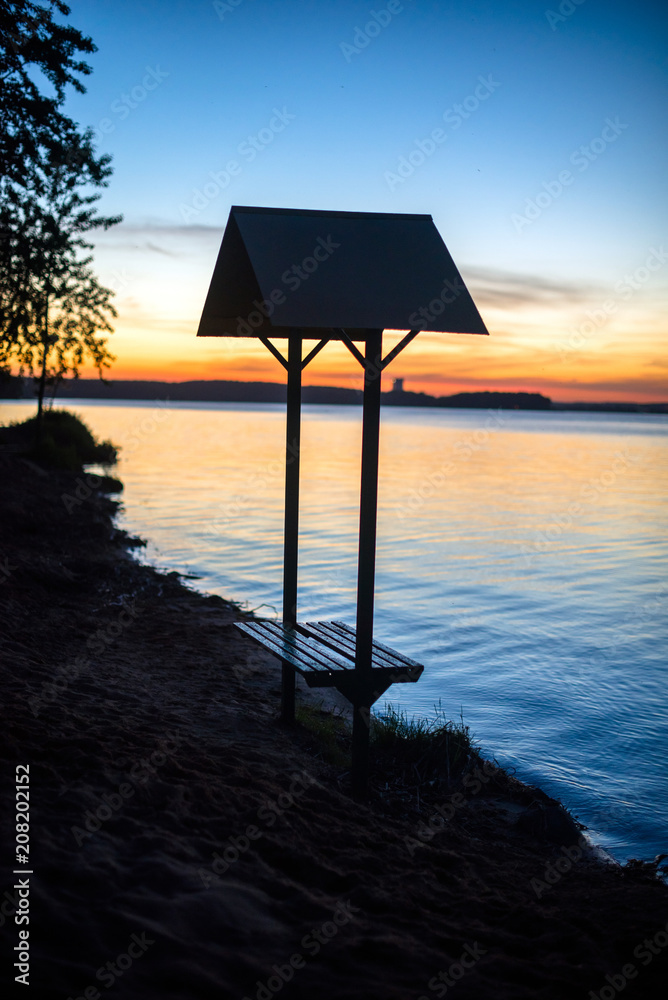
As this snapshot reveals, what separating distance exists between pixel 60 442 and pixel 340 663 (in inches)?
1184

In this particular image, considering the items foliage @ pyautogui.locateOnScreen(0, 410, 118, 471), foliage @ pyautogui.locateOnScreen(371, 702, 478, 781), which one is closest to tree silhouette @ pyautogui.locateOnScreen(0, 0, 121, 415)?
foliage @ pyautogui.locateOnScreen(0, 410, 118, 471)

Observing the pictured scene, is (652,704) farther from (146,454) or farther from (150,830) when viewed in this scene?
(146,454)

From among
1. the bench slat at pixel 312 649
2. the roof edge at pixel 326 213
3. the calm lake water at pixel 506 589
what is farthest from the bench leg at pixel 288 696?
the roof edge at pixel 326 213

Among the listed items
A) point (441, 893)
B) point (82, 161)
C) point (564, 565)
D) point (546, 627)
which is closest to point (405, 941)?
point (441, 893)

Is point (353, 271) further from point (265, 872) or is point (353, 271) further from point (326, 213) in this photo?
point (265, 872)

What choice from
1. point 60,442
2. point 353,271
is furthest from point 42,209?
point 353,271

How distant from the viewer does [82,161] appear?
21.4 metres

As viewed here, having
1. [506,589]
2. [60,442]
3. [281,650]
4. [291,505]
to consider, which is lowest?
[506,589]

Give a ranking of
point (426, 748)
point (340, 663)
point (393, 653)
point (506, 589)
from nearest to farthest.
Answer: point (340, 663) → point (393, 653) → point (426, 748) → point (506, 589)

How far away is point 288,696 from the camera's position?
724cm

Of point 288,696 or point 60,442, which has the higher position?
point 60,442

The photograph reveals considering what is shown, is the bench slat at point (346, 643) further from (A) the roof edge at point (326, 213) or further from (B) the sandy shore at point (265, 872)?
(A) the roof edge at point (326, 213)

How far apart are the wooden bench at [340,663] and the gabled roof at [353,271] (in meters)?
2.67

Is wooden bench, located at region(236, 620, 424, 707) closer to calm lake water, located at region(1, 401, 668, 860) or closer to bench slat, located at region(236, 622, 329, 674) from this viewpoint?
bench slat, located at region(236, 622, 329, 674)
